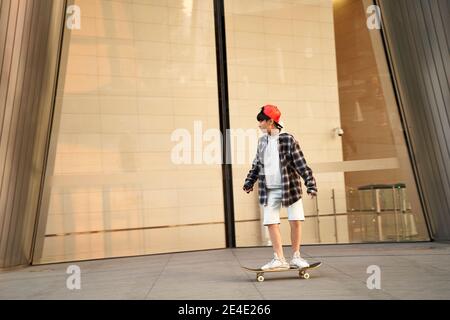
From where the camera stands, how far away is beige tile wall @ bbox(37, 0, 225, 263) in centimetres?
885

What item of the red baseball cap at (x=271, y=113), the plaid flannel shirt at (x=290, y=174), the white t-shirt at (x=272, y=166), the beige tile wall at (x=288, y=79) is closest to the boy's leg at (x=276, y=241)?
the plaid flannel shirt at (x=290, y=174)

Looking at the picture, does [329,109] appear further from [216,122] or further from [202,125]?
[202,125]

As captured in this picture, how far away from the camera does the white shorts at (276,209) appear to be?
579cm

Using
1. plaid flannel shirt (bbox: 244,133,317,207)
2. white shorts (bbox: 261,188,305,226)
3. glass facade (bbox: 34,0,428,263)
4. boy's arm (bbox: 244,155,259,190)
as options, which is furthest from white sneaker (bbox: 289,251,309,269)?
glass facade (bbox: 34,0,428,263)

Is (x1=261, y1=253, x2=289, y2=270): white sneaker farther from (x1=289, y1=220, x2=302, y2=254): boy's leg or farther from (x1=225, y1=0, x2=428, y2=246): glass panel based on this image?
(x1=225, y1=0, x2=428, y2=246): glass panel

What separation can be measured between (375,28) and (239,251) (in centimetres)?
418

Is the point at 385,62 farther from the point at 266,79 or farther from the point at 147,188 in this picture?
the point at 147,188

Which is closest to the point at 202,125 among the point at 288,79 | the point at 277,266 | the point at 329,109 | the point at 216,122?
the point at 216,122

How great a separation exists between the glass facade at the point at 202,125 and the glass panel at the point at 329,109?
17 mm

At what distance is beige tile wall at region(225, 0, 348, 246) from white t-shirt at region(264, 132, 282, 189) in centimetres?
360

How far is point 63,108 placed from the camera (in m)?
8.90

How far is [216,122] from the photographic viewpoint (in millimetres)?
9594

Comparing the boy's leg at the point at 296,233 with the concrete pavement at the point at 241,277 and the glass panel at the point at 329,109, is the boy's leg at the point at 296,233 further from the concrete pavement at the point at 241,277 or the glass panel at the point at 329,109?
the glass panel at the point at 329,109

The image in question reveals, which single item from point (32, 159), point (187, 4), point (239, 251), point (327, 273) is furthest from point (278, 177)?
point (187, 4)
